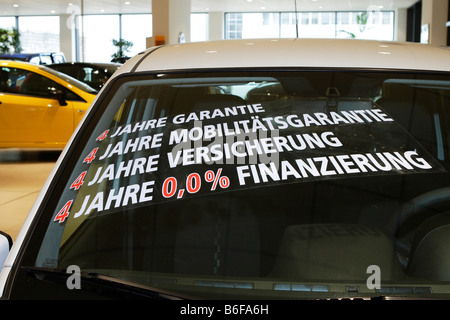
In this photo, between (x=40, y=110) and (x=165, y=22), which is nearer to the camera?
(x=40, y=110)

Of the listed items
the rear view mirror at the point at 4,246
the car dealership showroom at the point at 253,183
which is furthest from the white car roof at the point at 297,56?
the rear view mirror at the point at 4,246

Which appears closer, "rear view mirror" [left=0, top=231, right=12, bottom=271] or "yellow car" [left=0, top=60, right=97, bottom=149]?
"rear view mirror" [left=0, top=231, right=12, bottom=271]

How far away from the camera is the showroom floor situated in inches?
212

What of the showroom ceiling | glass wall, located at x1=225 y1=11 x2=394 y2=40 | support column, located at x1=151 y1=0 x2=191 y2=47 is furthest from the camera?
glass wall, located at x1=225 y1=11 x2=394 y2=40

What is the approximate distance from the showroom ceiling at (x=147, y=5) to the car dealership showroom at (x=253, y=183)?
658 inches

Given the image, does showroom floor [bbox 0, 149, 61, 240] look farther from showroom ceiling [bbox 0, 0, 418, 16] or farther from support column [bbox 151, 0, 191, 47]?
showroom ceiling [bbox 0, 0, 418, 16]

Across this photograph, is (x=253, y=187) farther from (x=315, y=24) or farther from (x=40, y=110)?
(x=315, y=24)

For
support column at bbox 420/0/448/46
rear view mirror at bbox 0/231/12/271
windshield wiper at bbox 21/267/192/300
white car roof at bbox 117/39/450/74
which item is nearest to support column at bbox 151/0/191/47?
support column at bbox 420/0/448/46

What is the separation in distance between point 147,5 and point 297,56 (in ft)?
57.9

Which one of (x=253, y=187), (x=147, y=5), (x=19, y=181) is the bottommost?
(x=19, y=181)

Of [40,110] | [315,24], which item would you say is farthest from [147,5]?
[40,110]

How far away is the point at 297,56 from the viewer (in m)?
1.77
